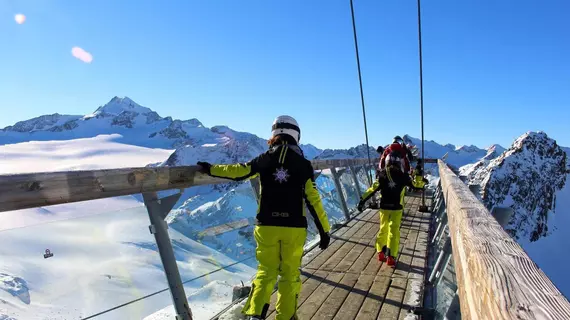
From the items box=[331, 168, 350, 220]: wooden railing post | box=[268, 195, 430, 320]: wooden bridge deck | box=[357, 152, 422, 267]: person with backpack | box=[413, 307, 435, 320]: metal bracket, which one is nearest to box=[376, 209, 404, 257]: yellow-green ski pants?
box=[357, 152, 422, 267]: person with backpack

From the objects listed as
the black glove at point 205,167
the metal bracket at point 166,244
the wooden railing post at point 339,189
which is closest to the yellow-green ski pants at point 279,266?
the metal bracket at point 166,244

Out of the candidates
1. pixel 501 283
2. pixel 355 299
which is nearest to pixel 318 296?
pixel 355 299

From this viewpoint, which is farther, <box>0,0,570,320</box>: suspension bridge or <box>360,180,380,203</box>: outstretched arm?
<box>360,180,380,203</box>: outstretched arm

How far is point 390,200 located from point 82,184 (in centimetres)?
477

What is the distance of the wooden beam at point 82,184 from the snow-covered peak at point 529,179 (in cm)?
17256

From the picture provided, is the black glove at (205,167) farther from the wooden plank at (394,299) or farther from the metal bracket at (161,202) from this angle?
the wooden plank at (394,299)

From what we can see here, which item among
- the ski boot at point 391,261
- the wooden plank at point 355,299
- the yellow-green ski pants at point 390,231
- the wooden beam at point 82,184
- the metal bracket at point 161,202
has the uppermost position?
the wooden beam at point 82,184

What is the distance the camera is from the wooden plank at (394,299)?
3803mm

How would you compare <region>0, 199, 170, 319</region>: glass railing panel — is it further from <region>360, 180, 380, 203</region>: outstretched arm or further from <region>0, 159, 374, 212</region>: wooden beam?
<region>360, 180, 380, 203</region>: outstretched arm

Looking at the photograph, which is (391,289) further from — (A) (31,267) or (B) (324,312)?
(A) (31,267)

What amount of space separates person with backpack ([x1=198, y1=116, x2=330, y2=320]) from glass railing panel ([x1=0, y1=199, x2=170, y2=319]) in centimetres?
83

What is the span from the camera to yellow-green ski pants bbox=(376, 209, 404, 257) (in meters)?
5.58

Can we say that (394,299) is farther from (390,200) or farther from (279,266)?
(390,200)

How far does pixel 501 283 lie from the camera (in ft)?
3.28
